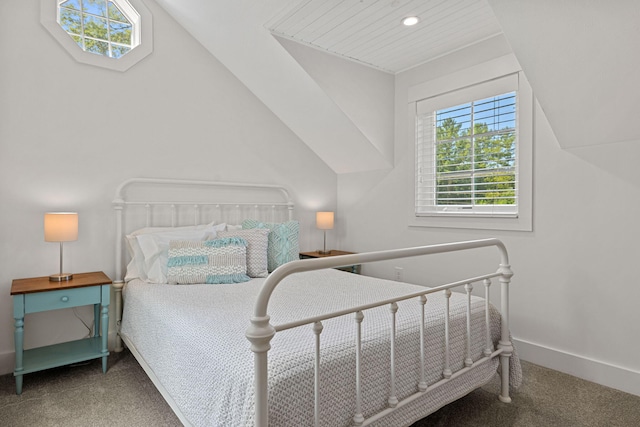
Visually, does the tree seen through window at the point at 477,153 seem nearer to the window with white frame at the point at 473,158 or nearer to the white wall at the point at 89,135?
the window with white frame at the point at 473,158

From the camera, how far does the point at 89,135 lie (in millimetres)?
2645

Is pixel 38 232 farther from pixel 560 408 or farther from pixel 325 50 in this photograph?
pixel 560 408

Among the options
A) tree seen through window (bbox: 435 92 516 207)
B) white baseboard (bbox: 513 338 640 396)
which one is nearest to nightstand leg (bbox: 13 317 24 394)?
tree seen through window (bbox: 435 92 516 207)

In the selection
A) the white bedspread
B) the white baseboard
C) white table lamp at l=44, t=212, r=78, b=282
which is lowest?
the white baseboard

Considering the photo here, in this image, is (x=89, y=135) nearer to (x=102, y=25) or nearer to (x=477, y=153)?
(x=102, y=25)

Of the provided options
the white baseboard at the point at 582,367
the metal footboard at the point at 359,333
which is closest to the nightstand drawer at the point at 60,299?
the metal footboard at the point at 359,333

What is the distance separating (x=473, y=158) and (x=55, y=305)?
2.97m

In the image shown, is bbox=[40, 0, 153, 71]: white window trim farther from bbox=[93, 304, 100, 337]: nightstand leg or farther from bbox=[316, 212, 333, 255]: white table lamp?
bbox=[316, 212, 333, 255]: white table lamp

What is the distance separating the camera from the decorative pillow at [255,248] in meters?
2.77

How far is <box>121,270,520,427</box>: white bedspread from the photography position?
123 centimetres

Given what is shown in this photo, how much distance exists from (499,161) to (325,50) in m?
1.58

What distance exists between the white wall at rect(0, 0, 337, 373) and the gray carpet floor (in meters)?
0.49

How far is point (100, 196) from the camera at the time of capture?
268 cm

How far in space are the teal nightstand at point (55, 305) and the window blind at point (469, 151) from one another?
247 cm
